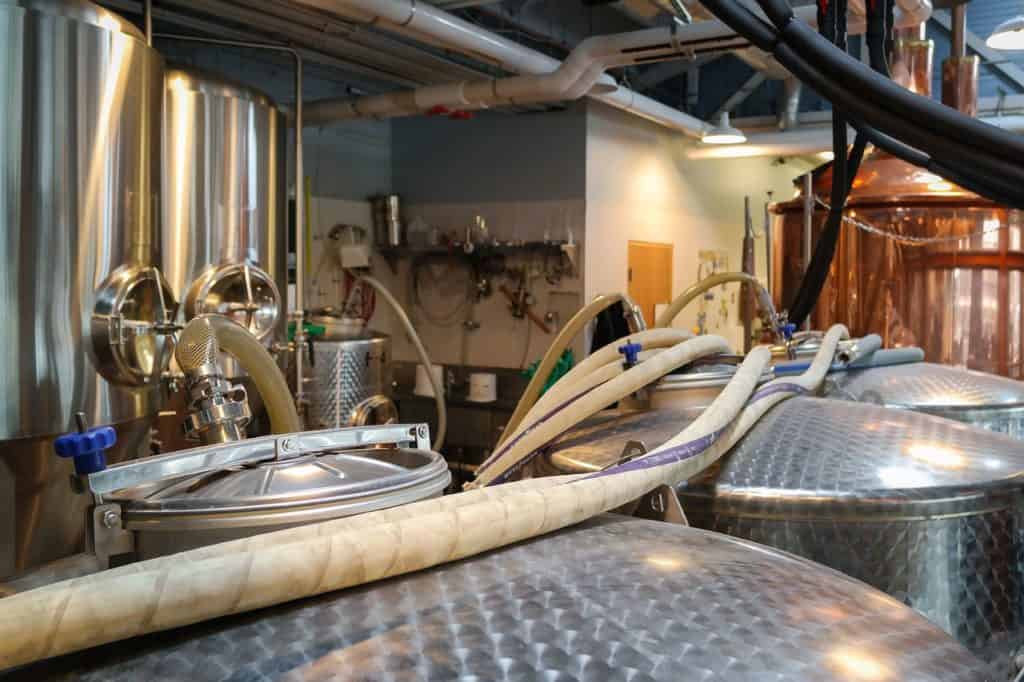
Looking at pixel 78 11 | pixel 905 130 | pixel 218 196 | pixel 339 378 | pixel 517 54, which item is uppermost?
pixel 517 54

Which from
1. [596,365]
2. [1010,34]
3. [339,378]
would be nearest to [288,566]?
[596,365]

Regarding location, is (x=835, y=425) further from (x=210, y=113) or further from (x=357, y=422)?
(x=357, y=422)

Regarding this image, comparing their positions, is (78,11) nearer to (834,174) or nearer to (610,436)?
(610,436)

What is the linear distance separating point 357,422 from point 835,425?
8.20 ft

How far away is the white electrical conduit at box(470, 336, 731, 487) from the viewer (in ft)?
4.07

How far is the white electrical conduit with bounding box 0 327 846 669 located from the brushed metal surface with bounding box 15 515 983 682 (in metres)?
0.02

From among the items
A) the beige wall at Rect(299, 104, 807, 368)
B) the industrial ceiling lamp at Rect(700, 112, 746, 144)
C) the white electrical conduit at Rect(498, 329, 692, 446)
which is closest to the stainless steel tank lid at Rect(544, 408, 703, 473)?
the white electrical conduit at Rect(498, 329, 692, 446)

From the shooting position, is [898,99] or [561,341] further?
[561,341]

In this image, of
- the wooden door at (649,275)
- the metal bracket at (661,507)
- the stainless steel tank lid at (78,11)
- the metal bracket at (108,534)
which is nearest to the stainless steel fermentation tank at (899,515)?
the metal bracket at (661,507)

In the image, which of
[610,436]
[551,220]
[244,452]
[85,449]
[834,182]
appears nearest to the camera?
Answer: [85,449]

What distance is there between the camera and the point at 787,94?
5949 mm

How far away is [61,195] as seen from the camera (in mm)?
1689

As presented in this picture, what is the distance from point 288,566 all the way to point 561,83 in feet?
12.4

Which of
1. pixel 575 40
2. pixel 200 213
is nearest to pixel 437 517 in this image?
pixel 200 213
